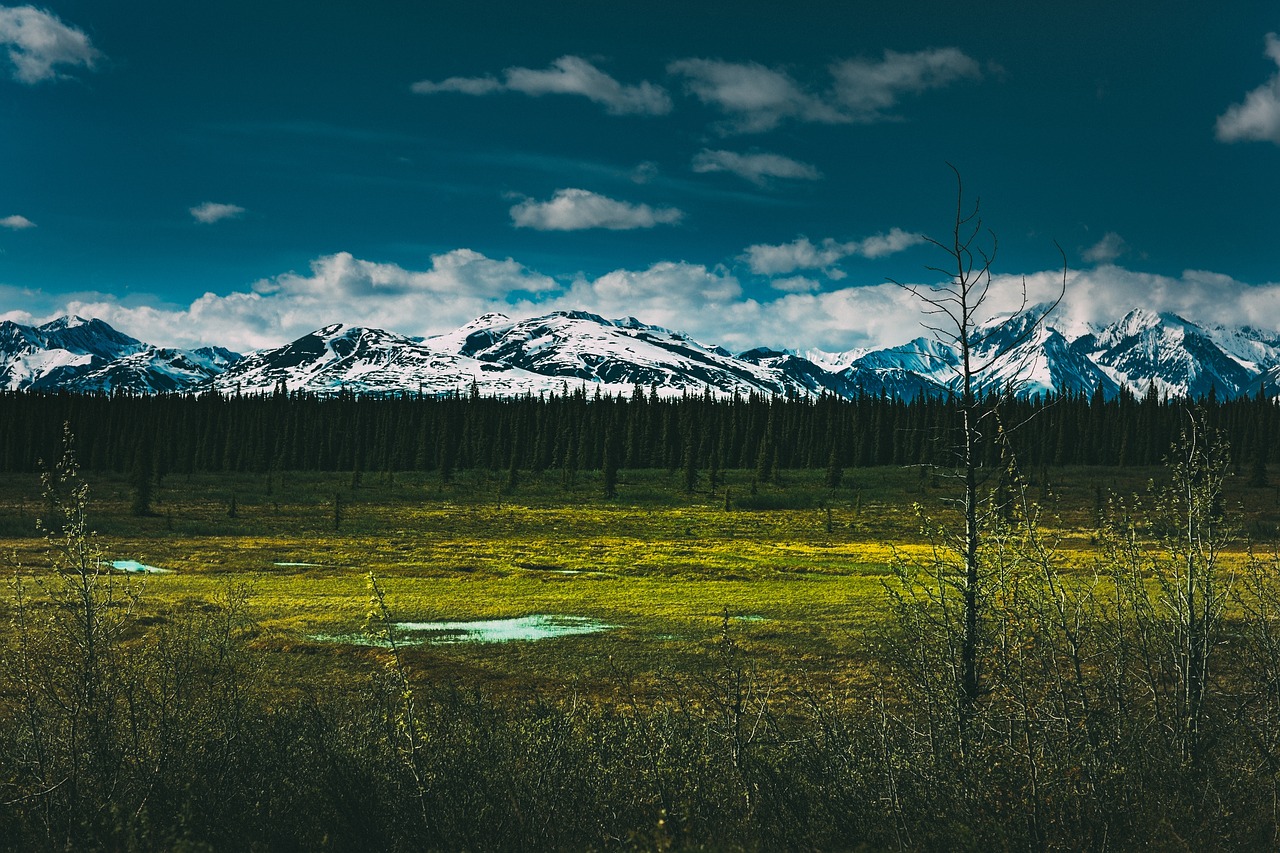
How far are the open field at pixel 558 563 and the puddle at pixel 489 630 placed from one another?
66cm

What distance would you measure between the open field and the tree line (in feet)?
95.7

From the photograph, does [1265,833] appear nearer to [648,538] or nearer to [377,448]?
[648,538]

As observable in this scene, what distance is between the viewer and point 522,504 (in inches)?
3219

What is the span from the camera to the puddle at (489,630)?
897 inches

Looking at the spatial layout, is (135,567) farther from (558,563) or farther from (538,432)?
(538,432)

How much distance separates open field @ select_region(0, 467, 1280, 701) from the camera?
20.3 meters

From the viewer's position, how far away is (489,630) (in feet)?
80.5

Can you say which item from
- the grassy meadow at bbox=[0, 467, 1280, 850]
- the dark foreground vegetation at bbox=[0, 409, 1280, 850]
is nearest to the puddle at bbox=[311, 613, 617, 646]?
the grassy meadow at bbox=[0, 467, 1280, 850]

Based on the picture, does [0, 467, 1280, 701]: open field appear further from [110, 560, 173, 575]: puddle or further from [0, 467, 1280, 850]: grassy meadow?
[0, 467, 1280, 850]: grassy meadow

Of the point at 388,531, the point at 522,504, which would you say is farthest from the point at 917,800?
the point at 522,504

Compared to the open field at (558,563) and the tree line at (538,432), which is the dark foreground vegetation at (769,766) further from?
the tree line at (538,432)

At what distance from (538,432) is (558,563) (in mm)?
88855

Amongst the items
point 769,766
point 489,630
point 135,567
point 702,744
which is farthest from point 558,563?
point 769,766

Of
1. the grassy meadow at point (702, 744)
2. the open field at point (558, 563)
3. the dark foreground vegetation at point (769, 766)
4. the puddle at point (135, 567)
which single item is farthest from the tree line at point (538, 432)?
the dark foreground vegetation at point (769, 766)
